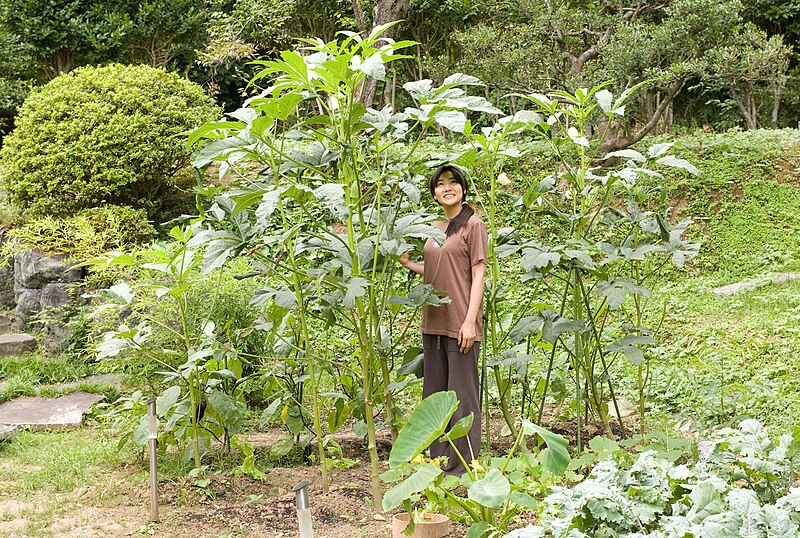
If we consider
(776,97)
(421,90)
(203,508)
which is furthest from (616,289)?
(776,97)

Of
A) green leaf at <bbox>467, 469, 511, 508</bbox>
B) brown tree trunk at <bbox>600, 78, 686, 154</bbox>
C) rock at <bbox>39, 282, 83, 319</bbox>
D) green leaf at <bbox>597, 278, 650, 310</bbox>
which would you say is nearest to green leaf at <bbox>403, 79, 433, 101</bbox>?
green leaf at <bbox>597, 278, 650, 310</bbox>

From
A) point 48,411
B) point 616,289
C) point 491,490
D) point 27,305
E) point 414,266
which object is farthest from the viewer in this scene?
point 27,305

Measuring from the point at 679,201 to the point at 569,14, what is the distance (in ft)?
7.42

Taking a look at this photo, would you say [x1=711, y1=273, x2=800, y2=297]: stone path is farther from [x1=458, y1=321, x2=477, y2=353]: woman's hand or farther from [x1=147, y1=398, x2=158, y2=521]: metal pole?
[x1=147, y1=398, x2=158, y2=521]: metal pole

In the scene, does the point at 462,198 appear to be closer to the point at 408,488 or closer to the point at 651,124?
the point at 408,488

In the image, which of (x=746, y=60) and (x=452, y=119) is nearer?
(x=452, y=119)

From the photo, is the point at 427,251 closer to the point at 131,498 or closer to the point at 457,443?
the point at 457,443

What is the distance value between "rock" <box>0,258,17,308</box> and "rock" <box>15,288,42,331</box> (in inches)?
25.1

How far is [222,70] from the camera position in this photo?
13.3 m

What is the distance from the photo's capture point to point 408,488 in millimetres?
2314

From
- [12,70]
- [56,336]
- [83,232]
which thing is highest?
[12,70]

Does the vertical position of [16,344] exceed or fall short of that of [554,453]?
it falls short

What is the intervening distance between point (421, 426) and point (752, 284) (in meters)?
4.79

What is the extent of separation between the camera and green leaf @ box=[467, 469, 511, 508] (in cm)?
222
